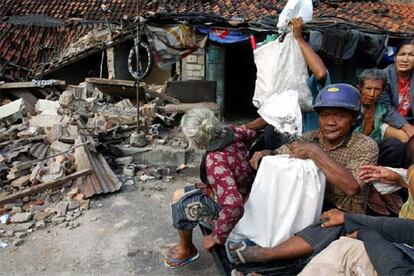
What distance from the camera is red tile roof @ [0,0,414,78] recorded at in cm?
1170

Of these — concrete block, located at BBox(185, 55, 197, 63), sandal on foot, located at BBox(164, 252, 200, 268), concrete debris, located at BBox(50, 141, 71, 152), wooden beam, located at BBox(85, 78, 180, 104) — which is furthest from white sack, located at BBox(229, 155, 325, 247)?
concrete block, located at BBox(185, 55, 197, 63)

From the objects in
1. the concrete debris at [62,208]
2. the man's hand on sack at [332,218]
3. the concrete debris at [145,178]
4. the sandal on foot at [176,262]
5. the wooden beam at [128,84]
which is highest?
the man's hand on sack at [332,218]

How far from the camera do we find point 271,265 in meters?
2.57

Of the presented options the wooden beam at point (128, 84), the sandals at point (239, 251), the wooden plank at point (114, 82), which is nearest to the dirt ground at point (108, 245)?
the sandals at point (239, 251)

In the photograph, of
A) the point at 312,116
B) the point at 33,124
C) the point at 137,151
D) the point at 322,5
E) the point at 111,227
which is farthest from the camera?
the point at 322,5

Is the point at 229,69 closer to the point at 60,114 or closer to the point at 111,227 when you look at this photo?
the point at 60,114

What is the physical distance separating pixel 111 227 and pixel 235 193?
227cm

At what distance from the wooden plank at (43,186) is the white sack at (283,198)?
126 inches

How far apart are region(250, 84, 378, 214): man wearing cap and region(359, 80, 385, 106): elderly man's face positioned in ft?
1.76

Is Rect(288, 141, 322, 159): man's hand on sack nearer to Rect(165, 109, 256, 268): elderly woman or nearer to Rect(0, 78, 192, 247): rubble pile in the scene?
Rect(165, 109, 256, 268): elderly woman

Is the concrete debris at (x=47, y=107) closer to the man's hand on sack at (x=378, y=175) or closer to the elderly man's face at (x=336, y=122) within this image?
the elderly man's face at (x=336, y=122)

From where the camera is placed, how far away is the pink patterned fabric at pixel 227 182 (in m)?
2.53

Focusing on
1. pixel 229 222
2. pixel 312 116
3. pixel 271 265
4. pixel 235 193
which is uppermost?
pixel 312 116

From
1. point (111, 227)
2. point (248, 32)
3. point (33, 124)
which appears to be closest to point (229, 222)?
point (111, 227)
